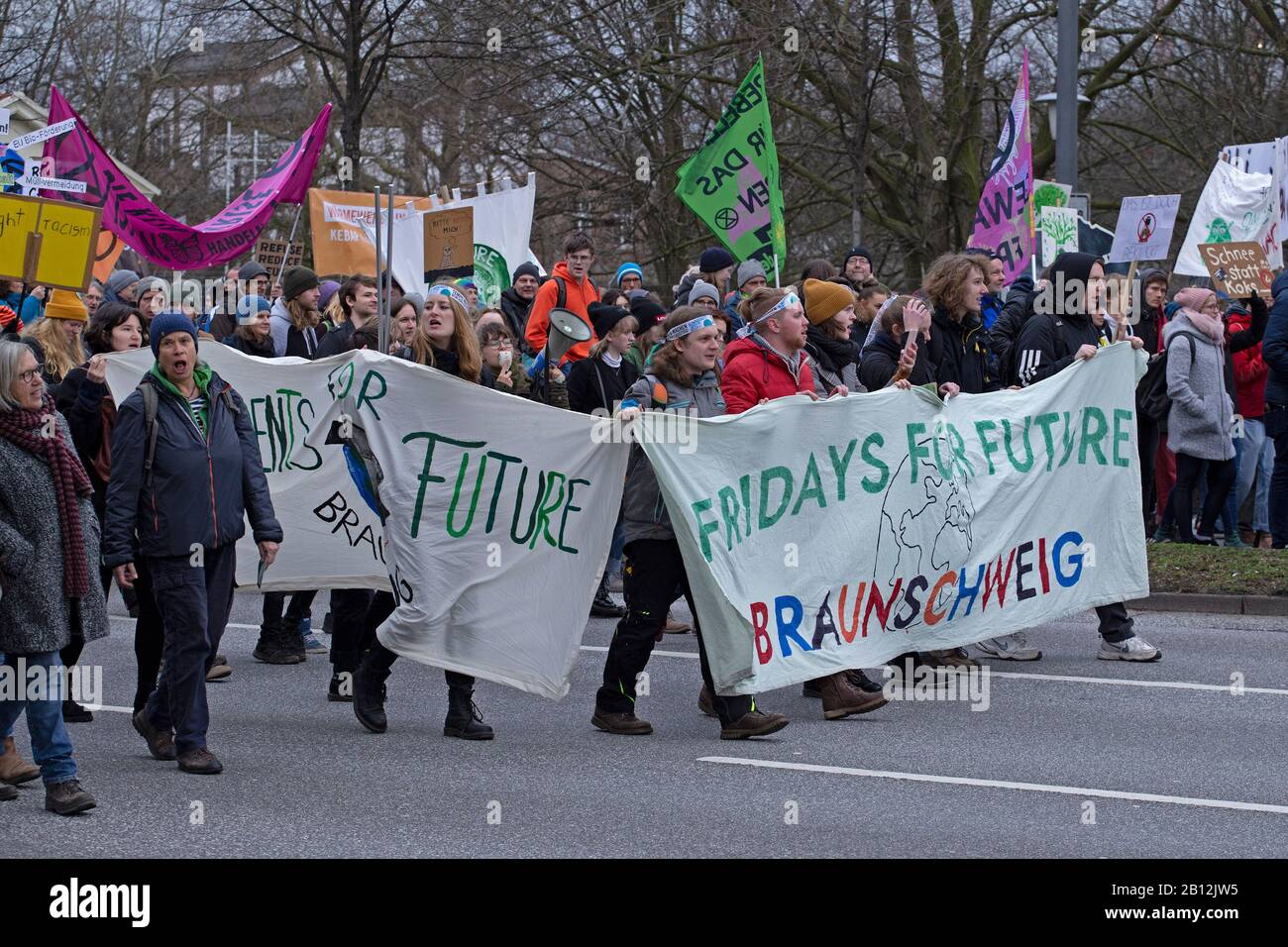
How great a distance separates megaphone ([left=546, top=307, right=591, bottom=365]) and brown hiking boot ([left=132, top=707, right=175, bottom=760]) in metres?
4.35

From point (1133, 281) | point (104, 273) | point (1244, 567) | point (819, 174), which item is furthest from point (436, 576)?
point (819, 174)

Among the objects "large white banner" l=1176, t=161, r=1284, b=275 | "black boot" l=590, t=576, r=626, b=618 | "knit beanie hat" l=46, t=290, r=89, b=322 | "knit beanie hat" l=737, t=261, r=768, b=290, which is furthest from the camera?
"large white banner" l=1176, t=161, r=1284, b=275

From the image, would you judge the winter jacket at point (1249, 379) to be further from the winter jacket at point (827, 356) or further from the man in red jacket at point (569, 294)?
the winter jacket at point (827, 356)

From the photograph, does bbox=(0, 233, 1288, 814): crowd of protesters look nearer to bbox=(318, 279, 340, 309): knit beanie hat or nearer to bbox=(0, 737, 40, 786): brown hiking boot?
bbox=(0, 737, 40, 786): brown hiking boot

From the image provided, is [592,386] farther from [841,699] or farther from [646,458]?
[841,699]

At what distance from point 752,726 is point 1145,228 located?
33.1 ft

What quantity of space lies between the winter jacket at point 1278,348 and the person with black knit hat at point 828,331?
540 centimetres

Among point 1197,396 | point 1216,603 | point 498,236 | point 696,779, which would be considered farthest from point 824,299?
A: point 498,236

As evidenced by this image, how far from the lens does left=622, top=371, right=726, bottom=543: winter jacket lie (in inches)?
298

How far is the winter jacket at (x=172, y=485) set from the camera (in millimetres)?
6828

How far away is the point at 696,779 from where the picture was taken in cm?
685

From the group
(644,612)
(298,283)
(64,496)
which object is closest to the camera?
(64,496)

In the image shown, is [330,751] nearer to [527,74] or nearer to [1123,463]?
[1123,463]

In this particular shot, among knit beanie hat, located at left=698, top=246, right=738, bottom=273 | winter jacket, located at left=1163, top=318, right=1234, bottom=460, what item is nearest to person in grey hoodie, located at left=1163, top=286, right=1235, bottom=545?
winter jacket, located at left=1163, top=318, right=1234, bottom=460
